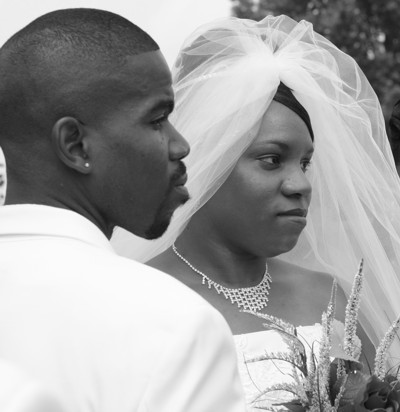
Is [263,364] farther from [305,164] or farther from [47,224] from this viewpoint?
[47,224]

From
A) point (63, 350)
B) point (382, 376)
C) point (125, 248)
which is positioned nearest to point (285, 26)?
point (125, 248)

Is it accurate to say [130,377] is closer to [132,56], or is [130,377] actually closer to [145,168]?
[145,168]

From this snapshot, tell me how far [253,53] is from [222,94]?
0.90 ft

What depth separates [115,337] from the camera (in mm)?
1895

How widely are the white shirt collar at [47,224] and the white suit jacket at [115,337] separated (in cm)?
11

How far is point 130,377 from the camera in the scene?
6.18 ft

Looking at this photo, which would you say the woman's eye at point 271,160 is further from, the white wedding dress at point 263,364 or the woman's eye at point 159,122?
the woman's eye at point 159,122

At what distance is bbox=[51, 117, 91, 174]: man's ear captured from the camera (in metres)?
2.32

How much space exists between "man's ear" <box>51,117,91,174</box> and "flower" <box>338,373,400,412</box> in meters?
1.26

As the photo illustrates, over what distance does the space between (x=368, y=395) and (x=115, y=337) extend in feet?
4.69

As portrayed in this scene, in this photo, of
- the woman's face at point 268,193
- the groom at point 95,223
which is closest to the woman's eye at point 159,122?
the groom at point 95,223

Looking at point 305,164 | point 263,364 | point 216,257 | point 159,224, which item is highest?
point 159,224

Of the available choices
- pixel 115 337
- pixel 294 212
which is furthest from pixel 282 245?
pixel 115 337

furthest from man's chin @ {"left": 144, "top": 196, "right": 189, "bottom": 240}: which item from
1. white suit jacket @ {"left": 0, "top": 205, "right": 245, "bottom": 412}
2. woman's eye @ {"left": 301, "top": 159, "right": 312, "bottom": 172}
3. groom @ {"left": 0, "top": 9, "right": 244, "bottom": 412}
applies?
woman's eye @ {"left": 301, "top": 159, "right": 312, "bottom": 172}
